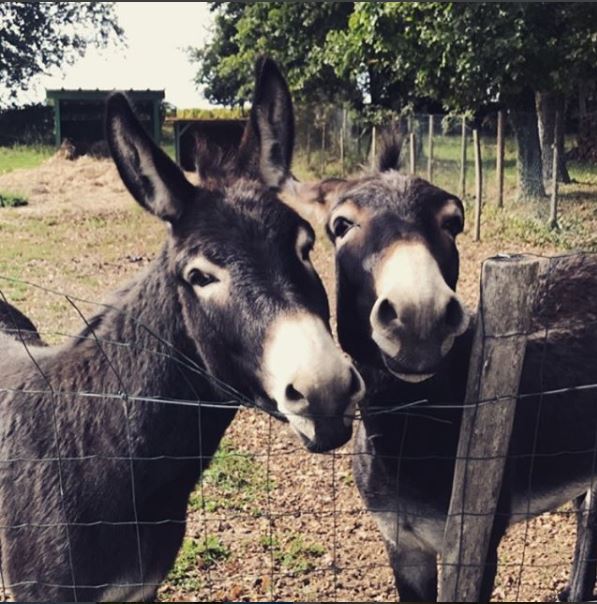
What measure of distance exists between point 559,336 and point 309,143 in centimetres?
705

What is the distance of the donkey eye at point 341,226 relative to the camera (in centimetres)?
227

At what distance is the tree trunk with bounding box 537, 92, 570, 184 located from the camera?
899cm

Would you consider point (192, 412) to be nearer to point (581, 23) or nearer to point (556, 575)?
point (556, 575)

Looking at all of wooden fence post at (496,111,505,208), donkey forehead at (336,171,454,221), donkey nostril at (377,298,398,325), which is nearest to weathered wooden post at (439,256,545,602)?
donkey nostril at (377,298,398,325)

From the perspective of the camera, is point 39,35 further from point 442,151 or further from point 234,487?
point 442,151

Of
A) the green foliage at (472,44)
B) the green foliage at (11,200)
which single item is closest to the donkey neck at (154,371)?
the green foliage at (472,44)

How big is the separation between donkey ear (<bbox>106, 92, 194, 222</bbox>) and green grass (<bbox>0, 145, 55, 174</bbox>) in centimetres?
297

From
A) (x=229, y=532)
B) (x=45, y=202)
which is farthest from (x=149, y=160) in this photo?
(x=45, y=202)

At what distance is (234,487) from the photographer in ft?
12.5

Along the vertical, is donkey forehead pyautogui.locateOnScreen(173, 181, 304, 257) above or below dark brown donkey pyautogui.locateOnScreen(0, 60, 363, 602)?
above

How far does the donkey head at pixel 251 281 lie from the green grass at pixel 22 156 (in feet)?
9.83

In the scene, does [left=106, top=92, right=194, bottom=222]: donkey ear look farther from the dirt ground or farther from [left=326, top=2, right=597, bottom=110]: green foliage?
[left=326, top=2, right=597, bottom=110]: green foliage

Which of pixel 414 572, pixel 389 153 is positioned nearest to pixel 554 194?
pixel 389 153

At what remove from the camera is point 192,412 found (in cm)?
205
